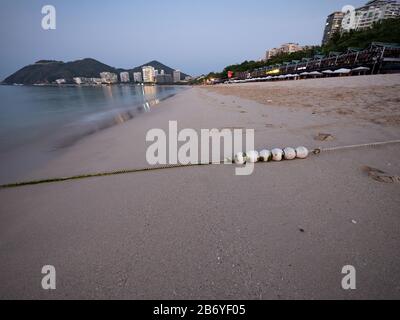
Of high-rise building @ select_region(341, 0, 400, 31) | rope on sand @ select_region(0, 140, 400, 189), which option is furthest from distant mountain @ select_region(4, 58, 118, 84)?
high-rise building @ select_region(341, 0, 400, 31)

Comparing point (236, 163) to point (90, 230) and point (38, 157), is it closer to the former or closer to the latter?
point (90, 230)

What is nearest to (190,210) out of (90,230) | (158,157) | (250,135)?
(90,230)

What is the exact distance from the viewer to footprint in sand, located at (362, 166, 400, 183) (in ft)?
8.97

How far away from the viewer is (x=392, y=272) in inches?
60.7

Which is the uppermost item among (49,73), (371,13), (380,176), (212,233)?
(371,13)

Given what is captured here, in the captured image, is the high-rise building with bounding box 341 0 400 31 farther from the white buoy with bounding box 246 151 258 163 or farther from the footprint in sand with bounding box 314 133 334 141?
the white buoy with bounding box 246 151 258 163

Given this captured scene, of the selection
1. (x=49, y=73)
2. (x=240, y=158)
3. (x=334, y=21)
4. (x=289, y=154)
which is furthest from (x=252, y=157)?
(x=49, y=73)

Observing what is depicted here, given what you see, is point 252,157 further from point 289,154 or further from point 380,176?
point 380,176

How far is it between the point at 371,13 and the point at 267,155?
18988 cm

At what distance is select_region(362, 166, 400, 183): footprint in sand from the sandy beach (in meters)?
0.09

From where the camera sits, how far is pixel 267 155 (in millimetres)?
3574

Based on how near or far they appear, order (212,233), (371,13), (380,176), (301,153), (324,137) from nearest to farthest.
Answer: (212,233) < (380,176) < (301,153) < (324,137) < (371,13)

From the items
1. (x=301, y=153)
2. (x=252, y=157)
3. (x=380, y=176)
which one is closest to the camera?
(x=380, y=176)

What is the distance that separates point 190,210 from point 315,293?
4.95 feet
